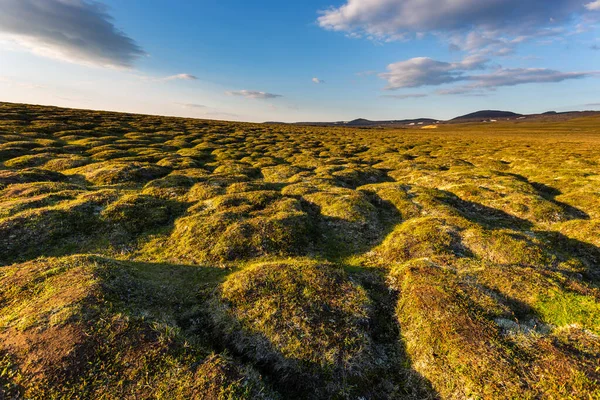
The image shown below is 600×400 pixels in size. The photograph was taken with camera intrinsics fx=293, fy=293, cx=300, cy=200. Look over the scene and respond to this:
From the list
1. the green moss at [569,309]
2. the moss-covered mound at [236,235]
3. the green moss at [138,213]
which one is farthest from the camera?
the green moss at [138,213]

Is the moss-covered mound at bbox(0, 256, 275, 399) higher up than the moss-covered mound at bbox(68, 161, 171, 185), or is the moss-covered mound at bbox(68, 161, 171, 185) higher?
the moss-covered mound at bbox(68, 161, 171, 185)

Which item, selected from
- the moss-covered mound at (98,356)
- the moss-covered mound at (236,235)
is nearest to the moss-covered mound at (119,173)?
the moss-covered mound at (236,235)

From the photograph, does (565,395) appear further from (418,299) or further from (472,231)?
(472,231)

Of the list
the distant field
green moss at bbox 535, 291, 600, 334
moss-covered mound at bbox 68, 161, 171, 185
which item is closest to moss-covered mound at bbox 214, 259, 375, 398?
the distant field

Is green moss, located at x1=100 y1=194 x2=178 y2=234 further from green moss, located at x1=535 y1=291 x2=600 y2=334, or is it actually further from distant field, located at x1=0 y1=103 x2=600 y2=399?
green moss, located at x1=535 y1=291 x2=600 y2=334

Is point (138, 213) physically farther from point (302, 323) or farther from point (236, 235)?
point (302, 323)

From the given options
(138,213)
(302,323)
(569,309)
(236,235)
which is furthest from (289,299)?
(138,213)

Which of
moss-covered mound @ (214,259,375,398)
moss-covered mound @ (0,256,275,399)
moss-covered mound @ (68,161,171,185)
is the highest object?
moss-covered mound @ (68,161,171,185)

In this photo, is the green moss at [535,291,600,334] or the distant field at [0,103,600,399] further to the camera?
the green moss at [535,291,600,334]

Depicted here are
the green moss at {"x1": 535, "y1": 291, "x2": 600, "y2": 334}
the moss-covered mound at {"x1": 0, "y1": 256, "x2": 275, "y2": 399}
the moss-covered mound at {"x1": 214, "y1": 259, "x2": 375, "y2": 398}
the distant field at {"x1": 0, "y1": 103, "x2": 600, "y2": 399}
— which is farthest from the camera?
the green moss at {"x1": 535, "y1": 291, "x2": 600, "y2": 334}

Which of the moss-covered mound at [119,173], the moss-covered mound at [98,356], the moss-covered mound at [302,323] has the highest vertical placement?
the moss-covered mound at [119,173]

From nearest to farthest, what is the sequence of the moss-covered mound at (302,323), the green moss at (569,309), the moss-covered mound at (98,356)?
the moss-covered mound at (98,356), the moss-covered mound at (302,323), the green moss at (569,309)

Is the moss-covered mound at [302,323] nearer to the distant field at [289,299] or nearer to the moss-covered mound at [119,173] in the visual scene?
the distant field at [289,299]

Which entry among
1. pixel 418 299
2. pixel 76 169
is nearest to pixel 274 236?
pixel 418 299
